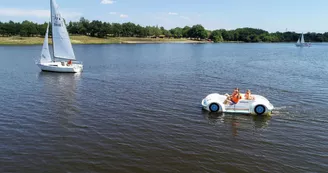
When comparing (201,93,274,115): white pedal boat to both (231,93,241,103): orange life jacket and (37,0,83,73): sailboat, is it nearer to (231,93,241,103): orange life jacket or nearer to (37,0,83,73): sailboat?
(231,93,241,103): orange life jacket

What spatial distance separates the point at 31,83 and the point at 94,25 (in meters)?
148

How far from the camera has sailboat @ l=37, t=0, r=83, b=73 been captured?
1845 inches

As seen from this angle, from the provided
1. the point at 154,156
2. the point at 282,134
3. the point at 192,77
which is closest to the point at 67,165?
the point at 154,156

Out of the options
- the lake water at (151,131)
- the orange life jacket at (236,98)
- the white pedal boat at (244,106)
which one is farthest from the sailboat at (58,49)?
the orange life jacket at (236,98)

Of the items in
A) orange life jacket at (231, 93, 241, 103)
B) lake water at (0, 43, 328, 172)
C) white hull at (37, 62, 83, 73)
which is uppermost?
white hull at (37, 62, 83, 73)

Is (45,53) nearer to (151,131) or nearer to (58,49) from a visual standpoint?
(58,49)

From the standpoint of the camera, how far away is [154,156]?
658 inches

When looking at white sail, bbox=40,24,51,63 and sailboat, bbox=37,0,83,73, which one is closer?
sailboat, bbox=37,0,83,73

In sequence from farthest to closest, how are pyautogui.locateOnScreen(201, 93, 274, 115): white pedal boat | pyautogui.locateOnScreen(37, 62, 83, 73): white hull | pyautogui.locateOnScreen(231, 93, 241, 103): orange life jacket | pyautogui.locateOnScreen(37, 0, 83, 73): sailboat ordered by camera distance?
pyautogui.locateOnScreen(37, 0, 83, 73): sailboat → pyautogui.locateOnScreen(37, 62, 83, 73): white hull → pyautogui.locateOnScreen(231, 93, 241, 103): orange life jacket → pyautogui.locateOnScreen(201, 93, 274, 115): white pedal boat

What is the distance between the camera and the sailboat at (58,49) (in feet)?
154

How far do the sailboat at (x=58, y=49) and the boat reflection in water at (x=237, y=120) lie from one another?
29.1 m

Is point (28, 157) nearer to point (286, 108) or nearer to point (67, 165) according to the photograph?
point (67, 165)

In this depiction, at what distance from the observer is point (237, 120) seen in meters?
23.7

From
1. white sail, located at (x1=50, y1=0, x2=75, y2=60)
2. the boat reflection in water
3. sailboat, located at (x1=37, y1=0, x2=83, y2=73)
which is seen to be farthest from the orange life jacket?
white sail, located at (x1=50, y1=0, x2=75, y2=60)
